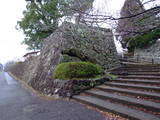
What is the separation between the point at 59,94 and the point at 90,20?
380cm

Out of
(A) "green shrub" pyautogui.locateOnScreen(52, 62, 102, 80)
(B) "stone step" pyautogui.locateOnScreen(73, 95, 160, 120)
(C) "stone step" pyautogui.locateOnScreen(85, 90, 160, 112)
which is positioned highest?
(A) "green shrub" pyautogui.locateOnScreen(52, 62, 102, 80)

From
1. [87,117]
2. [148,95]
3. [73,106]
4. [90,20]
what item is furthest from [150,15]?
[73,106]

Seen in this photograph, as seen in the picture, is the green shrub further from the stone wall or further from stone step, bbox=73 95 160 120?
the stone wall

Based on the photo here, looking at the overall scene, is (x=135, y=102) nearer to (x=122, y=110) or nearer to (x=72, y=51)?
(x=122, y=110)

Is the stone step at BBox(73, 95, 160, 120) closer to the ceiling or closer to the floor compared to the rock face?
closer to the floor

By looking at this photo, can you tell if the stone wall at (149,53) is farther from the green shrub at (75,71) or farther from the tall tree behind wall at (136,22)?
the tall tree behind wall at (136,22)

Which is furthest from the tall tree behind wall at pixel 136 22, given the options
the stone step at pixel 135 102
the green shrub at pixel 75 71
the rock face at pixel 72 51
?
the rock face at pixel 72 51

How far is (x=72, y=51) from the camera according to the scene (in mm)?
8352

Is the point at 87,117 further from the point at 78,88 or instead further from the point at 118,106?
the point at 78,88

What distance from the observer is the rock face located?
26.9ft

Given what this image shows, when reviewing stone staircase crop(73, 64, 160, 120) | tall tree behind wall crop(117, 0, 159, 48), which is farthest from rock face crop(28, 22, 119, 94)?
tall tree behind wall crop(117, 0, 159, 48)

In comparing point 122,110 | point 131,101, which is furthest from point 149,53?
point 122,110

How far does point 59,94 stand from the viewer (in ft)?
19.9

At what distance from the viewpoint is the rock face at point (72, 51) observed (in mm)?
8203
